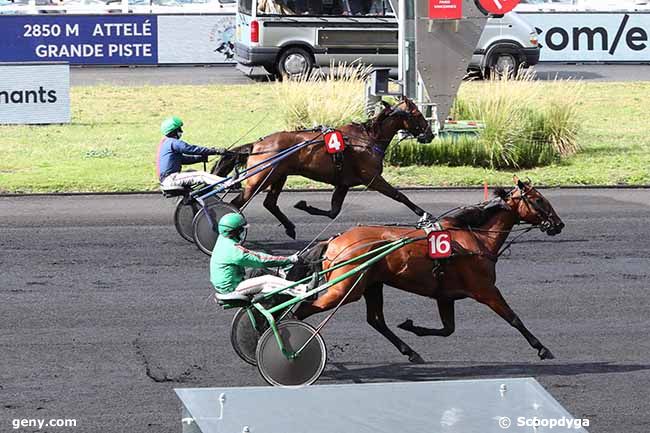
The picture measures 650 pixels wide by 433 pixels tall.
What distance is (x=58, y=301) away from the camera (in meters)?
11.2

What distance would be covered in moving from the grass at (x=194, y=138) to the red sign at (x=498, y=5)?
71.4 inches

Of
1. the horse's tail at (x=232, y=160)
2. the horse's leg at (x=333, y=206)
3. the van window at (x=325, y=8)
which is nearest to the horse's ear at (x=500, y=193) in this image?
the horse's leg at (x=333, y=206)

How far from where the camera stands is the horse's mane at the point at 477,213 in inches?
373

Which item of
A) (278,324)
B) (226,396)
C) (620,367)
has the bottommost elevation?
(620,367)

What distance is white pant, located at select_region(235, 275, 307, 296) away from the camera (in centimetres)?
870

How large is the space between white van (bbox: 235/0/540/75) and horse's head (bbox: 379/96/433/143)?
12.0 m

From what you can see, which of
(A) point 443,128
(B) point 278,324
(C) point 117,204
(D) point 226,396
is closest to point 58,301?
(B) point 278,324

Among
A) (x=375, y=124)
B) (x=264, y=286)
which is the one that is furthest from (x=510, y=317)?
(x=375, y=124)

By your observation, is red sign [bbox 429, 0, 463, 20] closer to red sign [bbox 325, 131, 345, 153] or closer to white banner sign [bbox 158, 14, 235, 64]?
red sign [bbox 325, 131, 345, 153]

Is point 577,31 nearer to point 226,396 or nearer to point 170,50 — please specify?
point 170,50

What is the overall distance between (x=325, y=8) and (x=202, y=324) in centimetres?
1636

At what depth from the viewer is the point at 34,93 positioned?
69.7ft

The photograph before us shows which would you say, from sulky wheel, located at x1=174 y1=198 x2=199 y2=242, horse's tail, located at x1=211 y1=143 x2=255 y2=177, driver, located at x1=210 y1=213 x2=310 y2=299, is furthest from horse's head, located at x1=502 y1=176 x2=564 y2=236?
sulky wheel, located at x1=174 y1=198 x2=199 y2=242

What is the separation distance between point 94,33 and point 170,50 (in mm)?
1966
